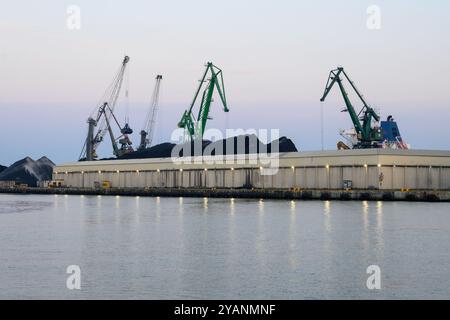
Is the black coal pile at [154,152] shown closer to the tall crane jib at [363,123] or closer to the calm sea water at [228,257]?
the tall crane jib at [363,123]

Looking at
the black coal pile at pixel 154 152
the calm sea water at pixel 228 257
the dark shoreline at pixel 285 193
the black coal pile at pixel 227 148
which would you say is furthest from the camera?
the black coal pile at pixel 154 152

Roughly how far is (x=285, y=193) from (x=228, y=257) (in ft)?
206

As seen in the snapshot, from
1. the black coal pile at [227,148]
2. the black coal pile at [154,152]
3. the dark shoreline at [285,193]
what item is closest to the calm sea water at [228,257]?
the dark shoreline at [285,193]

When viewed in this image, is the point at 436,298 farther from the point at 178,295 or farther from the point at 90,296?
the point at 90,296

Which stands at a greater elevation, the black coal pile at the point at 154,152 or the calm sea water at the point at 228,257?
the black coal pile at the point at 154,152

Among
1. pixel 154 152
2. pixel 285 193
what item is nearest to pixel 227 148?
pixel 154 152

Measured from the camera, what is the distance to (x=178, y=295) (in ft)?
77.4

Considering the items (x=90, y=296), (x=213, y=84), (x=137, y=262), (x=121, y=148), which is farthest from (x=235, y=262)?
(x=121, y=148)

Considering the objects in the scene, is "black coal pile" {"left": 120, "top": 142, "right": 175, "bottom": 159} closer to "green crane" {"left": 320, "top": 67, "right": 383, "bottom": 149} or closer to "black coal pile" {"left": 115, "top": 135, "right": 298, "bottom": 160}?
"black coal pile" {"left": 115, "top": 135, "right": 298, "bottom": 160}

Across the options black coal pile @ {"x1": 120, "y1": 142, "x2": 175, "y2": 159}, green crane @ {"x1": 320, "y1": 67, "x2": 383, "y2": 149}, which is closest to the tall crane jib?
green crane @ {"x1": 320, "y1": 67, "x2": 383, "y2": 149}

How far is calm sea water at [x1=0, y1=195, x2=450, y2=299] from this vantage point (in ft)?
80.2

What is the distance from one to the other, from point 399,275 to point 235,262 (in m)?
6.45

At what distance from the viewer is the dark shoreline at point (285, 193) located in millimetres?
81125

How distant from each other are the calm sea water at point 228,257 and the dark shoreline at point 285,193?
27348 millimetres
